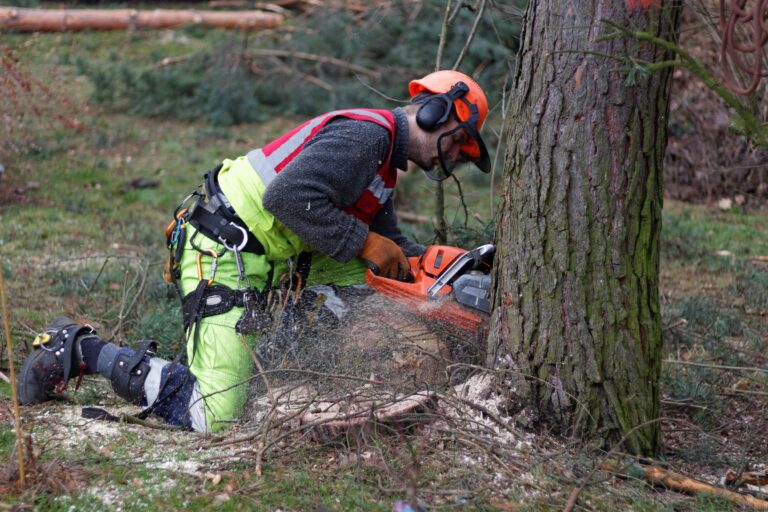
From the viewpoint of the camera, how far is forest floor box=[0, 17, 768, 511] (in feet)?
8.75

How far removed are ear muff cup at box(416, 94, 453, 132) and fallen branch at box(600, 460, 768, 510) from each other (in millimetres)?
1700

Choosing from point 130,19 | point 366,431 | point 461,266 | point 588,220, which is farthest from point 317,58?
point 366,431

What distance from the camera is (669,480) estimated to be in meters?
2.86

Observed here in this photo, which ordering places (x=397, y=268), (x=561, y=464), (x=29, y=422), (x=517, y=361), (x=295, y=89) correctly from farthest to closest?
1. (x=295, y=89)
2. (x=397, y=268)
3. (x=29, y=422)
4. (x=517, y=361)
5. (x=561, y=464)

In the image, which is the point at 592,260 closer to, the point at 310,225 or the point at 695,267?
the point at 310,225

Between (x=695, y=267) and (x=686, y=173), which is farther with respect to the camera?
(x=686, y=173)

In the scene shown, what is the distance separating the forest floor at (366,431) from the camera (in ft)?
8.75

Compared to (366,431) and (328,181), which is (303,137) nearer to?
(328,181)

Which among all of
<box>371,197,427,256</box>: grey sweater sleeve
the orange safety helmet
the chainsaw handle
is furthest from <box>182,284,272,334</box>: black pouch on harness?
the orange safety helmet

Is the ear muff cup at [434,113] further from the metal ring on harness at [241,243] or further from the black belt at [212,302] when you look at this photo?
the black belt at [212,302]

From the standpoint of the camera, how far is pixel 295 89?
992 cm

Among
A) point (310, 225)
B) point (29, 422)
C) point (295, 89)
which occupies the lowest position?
point (29, 422)

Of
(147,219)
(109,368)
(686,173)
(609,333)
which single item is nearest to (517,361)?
(609,333)

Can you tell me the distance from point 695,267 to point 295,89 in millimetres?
5418
